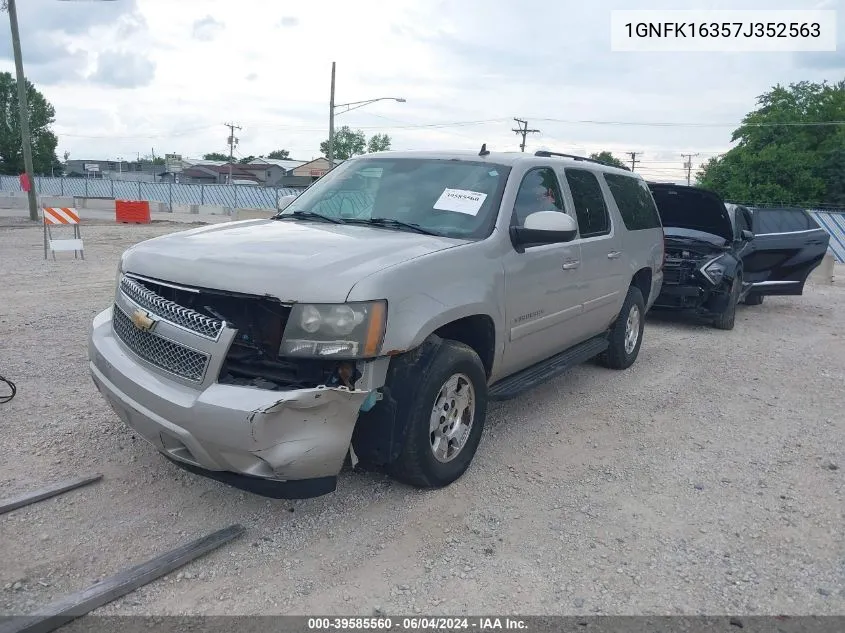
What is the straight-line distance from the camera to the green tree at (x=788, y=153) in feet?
142

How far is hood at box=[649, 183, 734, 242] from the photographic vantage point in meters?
9.38

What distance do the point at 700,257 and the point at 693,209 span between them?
836 mm

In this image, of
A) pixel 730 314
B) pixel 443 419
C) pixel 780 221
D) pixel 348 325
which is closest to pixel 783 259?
pixel 780 221

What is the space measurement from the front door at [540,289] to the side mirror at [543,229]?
0.10 m

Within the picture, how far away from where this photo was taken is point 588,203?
18.3ft

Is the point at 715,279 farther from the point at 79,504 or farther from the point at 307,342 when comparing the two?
the point at 79,504

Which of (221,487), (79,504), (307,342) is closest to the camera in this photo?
(307,342)

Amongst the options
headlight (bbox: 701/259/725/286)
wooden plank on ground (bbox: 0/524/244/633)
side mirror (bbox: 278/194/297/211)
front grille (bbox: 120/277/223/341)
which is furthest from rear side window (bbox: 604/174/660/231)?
wooden plank on ground (bbox: 0/524/244/633)

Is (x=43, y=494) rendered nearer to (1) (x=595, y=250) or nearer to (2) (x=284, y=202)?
(2) (x=284, y=202)

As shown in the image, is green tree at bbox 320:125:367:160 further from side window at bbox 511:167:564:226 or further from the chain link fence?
side window at bbox 511:167:564:226

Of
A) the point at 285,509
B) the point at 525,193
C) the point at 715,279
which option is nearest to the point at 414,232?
the point at 525,193

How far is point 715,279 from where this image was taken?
8.90 meters

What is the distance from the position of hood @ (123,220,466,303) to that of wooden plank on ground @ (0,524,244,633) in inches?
46.7

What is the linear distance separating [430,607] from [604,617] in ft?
2.37
